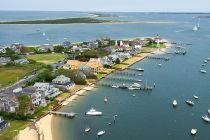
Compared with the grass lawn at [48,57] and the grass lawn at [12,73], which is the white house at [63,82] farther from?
the grass lawn at [48,57]

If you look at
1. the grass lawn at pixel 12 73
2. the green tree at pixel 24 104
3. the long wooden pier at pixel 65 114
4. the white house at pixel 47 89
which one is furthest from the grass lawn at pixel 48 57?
the green tree at pixel 24 104

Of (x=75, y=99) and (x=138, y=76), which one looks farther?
(x=138, y=76)

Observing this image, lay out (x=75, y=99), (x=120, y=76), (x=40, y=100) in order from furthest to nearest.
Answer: (x=120, y=76), (x=75, y=99), (x=40, y=100)

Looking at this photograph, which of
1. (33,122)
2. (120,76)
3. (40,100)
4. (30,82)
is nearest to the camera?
(33,122)

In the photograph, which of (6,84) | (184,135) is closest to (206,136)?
(184,135)

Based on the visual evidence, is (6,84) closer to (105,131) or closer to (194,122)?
(105,131)

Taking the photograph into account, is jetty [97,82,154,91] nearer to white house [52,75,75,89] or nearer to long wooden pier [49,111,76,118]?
white house [52,75,75,89]

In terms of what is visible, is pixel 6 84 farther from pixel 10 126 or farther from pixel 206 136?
pixel 206 136
